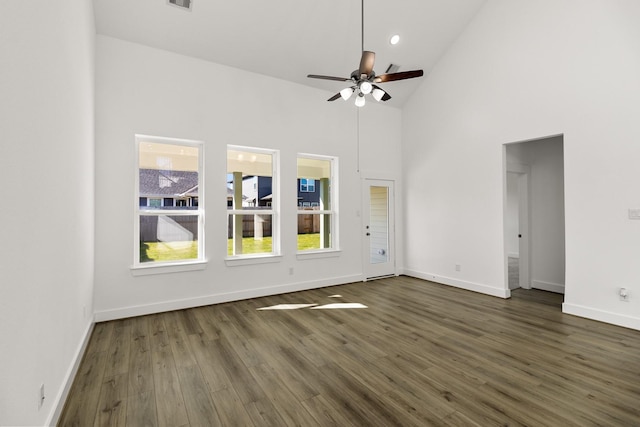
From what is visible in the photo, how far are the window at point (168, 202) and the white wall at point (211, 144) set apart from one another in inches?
7.2

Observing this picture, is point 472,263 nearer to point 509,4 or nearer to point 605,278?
point 605,278

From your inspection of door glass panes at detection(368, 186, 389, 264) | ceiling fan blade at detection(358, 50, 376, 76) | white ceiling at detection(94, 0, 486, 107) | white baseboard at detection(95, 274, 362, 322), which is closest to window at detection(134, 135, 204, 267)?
white baseboard at detection(95, 274, 362, 322)

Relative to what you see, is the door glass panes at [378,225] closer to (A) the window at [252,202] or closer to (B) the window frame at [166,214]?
(A) the window at [252,202]

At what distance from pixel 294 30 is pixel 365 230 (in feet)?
12.2

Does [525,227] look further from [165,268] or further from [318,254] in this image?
[165,268]

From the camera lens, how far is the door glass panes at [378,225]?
633 cm

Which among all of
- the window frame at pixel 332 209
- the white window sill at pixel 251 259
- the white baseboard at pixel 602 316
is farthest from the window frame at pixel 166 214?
the white baseboard at pixel 602 316

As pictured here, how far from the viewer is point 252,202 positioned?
202 inches

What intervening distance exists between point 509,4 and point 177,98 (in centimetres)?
526

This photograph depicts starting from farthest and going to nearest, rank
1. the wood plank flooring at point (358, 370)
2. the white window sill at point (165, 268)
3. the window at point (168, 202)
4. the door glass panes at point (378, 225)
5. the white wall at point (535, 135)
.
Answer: the door glass panes at point (378, 225)
the window at point (168, 202)
the white window sill at point (165, 268)
the white wall at point (535, 135)
the wood plank flooring at point (358, 370)

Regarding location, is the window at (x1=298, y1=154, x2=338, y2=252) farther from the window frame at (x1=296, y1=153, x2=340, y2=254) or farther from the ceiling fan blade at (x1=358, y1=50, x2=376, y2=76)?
the ceiling fan blade at (x1=358, y1=50, x2=376, y2=76)

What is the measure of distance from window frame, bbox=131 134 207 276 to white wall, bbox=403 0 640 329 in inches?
166

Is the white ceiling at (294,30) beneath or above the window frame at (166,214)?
above

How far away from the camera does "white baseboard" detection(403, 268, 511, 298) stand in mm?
4941
